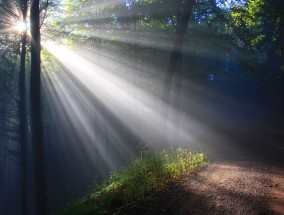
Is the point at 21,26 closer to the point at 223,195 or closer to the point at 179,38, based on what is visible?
the point at 179,38

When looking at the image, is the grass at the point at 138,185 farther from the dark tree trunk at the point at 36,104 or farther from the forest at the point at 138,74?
the dark tree trunk at the point at 36,104

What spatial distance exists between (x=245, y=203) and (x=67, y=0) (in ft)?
52.2

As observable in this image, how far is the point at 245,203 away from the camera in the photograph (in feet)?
19.7

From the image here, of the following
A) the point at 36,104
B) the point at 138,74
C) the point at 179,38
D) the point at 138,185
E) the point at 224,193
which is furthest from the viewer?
Result: the point at 138,74

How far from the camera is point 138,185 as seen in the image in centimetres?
748

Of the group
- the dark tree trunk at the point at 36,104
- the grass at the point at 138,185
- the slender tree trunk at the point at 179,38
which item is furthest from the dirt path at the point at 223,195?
the slender tree trunk at the point at 179,38

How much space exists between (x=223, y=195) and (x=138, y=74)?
17.7m

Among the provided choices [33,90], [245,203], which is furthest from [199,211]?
[33,90]

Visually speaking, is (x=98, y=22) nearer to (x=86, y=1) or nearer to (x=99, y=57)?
(x=86, y=1)

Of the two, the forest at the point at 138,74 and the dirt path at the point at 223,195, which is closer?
the dirt path at the point at 223,195

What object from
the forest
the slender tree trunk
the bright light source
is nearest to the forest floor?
the forest

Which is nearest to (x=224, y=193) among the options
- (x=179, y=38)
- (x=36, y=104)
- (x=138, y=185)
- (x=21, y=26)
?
(x=138, y=185)

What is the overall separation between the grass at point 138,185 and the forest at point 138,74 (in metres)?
1.07

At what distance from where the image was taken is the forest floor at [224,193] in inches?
232
